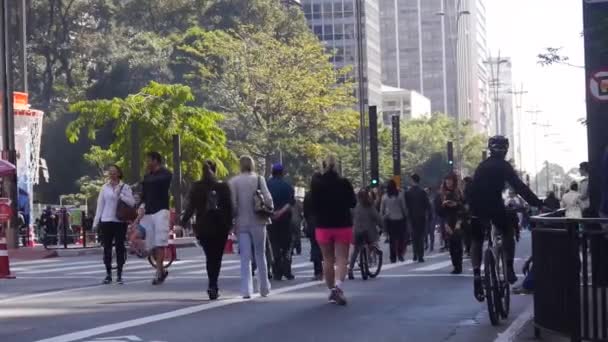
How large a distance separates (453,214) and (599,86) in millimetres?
7362

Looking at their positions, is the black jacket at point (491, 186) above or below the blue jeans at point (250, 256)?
above

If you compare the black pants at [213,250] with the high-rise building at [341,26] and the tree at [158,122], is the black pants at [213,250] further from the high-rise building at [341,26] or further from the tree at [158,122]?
the high-rise building at [341,26]

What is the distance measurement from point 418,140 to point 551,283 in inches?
4213

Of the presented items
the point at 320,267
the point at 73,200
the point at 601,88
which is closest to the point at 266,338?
the point at 601,88

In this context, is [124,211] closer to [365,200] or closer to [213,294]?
[213,294]

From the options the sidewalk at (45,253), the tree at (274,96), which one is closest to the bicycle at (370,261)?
the sidewalk at (45,253)

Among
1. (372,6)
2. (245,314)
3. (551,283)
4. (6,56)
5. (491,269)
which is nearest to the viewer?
(551,283)

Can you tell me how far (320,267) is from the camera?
64.0ft

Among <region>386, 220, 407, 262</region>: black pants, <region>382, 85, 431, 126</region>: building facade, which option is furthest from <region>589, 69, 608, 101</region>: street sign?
<region>382, 85, 431, 126</region>: building facade

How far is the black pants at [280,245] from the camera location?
18938mm

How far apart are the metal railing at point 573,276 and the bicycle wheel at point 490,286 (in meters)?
1.79

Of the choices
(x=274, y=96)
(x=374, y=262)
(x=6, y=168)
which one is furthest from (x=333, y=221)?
(x=274, y=96)

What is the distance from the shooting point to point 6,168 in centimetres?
3372

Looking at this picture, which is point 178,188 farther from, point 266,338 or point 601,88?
point 266,338
